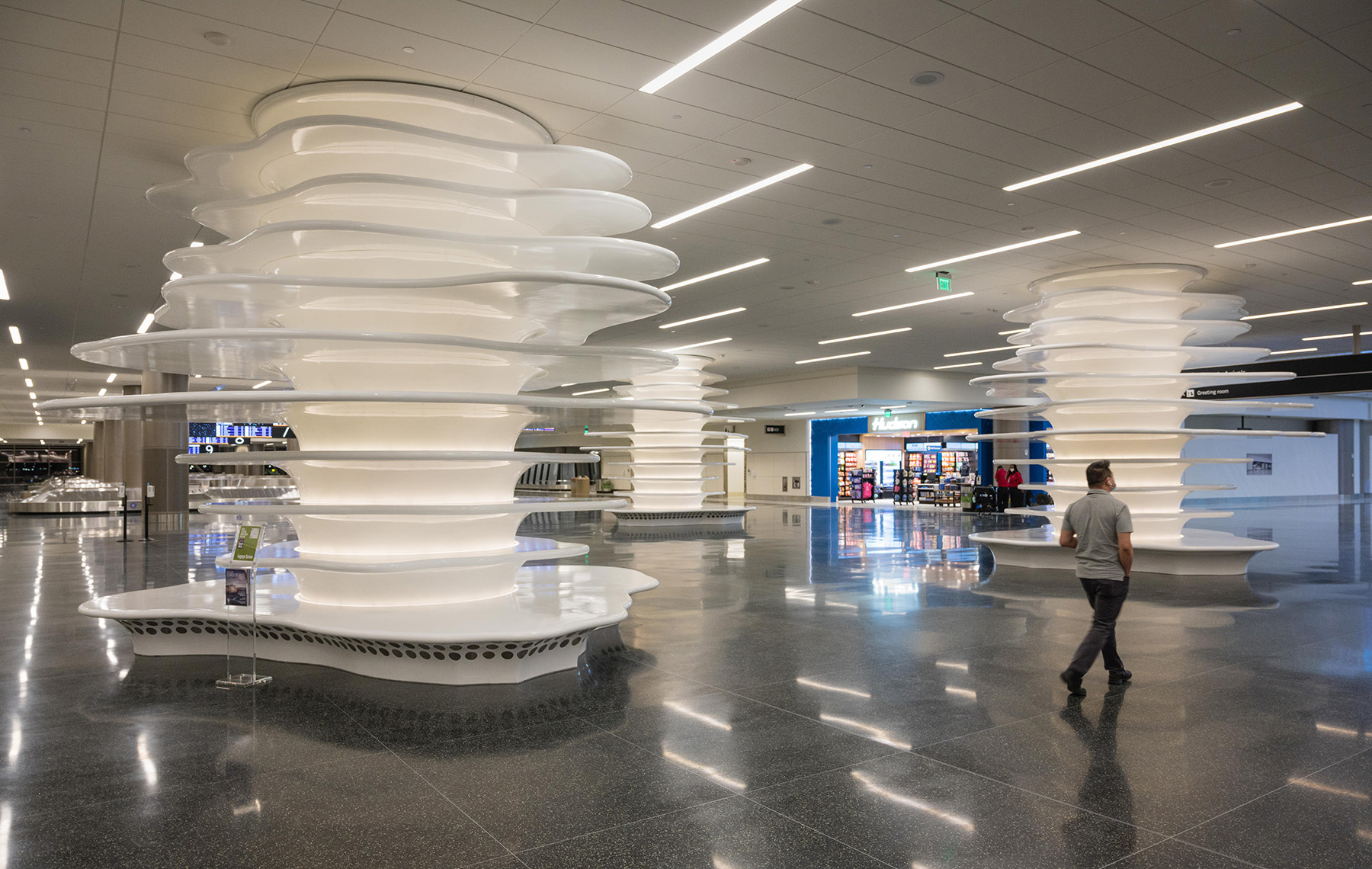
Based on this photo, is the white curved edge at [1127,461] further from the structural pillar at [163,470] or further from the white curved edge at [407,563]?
the structural pillar at [163,470]

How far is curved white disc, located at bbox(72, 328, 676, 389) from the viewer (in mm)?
5699

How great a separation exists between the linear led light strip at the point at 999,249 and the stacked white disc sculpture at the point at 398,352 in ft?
22.0

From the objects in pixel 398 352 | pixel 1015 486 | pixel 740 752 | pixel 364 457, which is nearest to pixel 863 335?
pixel 1015 486

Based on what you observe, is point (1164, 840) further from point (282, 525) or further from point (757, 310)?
point (282, 525)

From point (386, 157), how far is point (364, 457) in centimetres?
243

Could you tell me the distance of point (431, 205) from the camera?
6.58m

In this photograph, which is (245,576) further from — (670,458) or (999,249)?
(670,458)

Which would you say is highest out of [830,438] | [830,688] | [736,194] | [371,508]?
[736,194]

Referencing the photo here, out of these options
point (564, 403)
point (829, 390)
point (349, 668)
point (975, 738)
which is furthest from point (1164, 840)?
point (829, 390)

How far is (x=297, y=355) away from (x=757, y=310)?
11072mm

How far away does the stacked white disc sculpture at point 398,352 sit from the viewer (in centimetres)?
583

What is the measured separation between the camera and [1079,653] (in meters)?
5.44

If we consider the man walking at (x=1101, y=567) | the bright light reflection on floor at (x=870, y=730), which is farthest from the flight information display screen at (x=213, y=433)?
the man walking at (x=1101, y=567)

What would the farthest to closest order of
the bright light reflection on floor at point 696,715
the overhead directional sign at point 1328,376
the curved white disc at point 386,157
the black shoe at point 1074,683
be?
the overhead directional sign at point 1328,376 → the curved white disc at point 386,157 → the black shoe at point 1074,683 → the bright light reflection on floor at point 696,715
